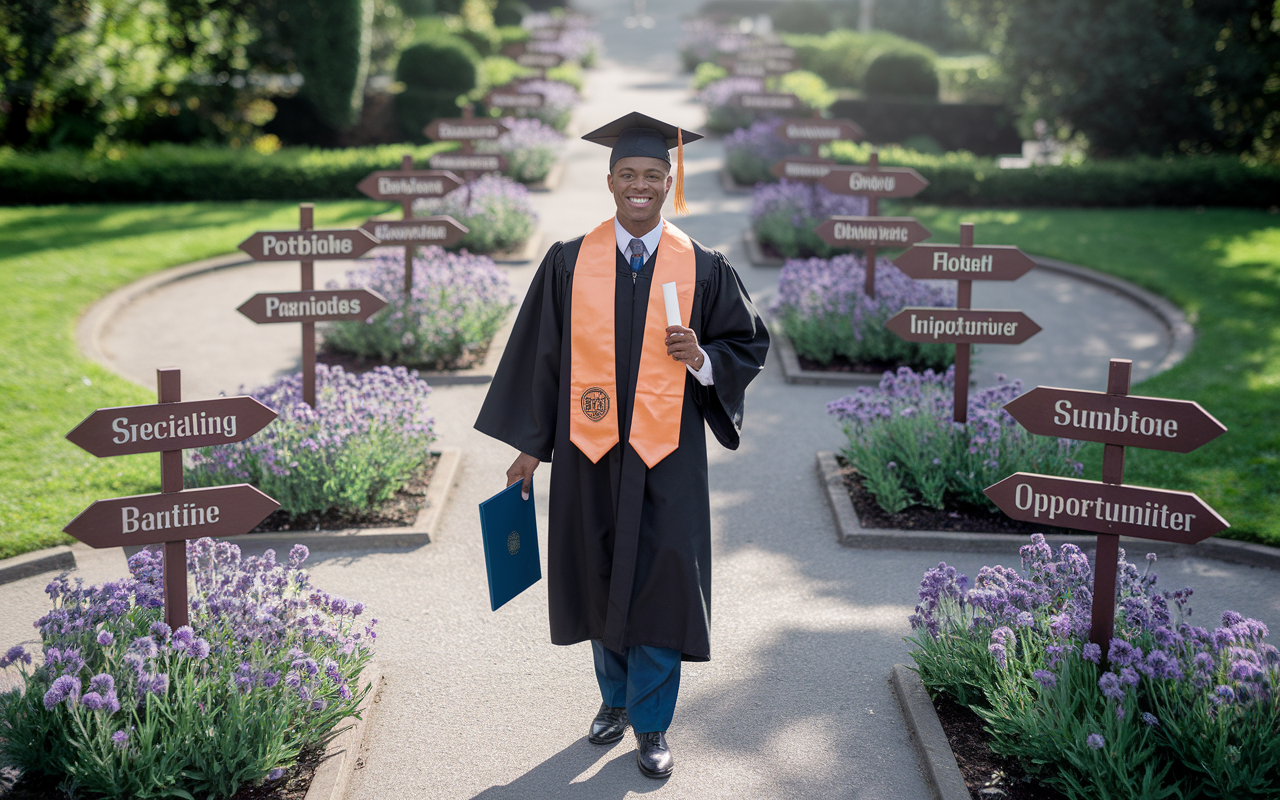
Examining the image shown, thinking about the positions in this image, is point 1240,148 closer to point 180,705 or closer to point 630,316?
point 630,316

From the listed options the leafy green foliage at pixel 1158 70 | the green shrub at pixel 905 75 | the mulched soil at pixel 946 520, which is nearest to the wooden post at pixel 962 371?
the mulched soil at pixel 946 520

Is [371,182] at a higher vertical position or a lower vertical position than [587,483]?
higher

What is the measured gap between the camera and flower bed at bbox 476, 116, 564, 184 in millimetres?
15203

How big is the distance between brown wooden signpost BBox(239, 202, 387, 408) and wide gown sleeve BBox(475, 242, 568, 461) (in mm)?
2416

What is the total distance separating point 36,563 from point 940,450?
4692 mm

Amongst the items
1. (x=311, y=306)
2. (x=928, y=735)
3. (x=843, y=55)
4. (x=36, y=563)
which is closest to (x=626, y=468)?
(x=928, y=735)

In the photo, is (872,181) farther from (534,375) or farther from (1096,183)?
(1096,183)

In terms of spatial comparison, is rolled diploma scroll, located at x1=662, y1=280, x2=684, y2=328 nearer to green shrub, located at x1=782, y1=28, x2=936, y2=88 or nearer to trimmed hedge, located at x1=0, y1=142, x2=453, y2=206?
trimmed hedge, located at x1=0, y1=142, x2=453, y2=206

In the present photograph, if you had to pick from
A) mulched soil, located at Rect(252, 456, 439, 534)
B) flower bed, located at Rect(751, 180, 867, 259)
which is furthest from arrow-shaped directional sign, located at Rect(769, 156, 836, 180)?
mulched soil, located at Rect(252, 456, 439, 534)

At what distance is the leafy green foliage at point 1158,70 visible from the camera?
16.1 metres

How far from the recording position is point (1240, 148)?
659 inches

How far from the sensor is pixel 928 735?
12.5ft

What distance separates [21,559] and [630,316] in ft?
11.4

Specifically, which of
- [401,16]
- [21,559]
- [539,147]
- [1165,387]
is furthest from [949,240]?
[401,16]
